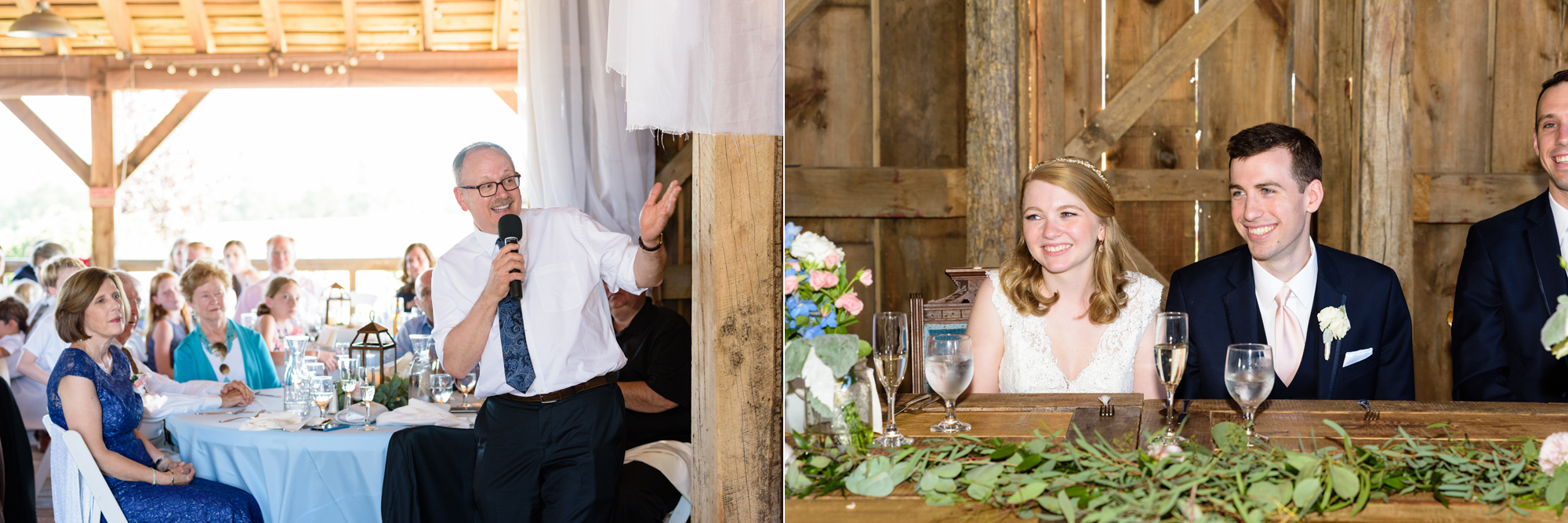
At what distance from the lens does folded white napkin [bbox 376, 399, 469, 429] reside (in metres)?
2.94

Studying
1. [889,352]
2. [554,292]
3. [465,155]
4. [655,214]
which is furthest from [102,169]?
[889,352]


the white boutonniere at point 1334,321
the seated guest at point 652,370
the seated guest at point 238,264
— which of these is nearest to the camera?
the white boutonniere at point 1334,321

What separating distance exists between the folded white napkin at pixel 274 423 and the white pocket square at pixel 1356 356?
2666 millimetres

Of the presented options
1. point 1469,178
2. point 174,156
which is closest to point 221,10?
point 1469,178

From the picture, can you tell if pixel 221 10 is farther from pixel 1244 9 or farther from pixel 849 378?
pixel 849 378

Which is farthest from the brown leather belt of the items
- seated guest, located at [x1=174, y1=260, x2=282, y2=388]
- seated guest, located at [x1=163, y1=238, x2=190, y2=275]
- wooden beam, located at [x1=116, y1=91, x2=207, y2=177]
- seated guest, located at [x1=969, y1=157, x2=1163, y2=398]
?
wooden beam, located at [x1=116, y1=91, x2=207, y2=177]

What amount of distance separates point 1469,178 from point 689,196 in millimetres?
3232

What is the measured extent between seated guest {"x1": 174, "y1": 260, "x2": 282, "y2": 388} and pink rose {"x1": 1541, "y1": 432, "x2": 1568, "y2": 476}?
4.06m

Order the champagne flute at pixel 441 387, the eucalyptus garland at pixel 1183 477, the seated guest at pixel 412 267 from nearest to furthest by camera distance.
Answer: the eucalyptus garland at pixel 1183 477 → the champagne flute at pixel 441 387 → the seated guest at pixel 412 267

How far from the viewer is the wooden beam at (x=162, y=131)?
753cm

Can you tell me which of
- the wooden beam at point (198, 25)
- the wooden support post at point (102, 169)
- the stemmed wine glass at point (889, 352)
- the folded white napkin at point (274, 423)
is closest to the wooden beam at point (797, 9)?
the folded white napkin at point (274, 423)

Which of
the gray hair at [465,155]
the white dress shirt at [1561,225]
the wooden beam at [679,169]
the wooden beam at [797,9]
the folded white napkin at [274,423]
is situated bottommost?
the folded white napkin at [274,423]

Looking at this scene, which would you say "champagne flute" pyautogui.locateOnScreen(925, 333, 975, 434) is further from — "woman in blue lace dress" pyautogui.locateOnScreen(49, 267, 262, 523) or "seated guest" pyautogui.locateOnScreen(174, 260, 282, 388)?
"seated guest" pyautogui.locateOnScreen(174, 260, 282, 388)

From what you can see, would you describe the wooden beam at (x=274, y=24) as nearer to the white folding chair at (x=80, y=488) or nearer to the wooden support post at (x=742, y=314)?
the white folding chair at (x=80, y=488)
